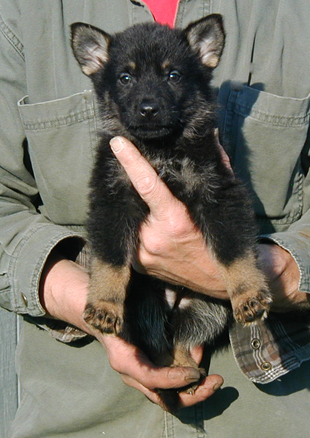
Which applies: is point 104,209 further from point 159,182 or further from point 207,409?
point 207,409

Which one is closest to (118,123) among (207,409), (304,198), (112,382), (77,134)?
(77,134)

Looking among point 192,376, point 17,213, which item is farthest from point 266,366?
point 17,213

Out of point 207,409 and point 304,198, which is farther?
point 304,198

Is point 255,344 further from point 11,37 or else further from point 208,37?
point 11,37

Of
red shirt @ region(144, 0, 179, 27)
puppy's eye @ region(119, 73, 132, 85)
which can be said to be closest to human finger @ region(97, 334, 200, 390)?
puppy's eye @ region(119, 73, 132, 85)

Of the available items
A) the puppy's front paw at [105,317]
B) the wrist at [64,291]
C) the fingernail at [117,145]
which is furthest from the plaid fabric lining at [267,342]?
the fingernail at [117,145]

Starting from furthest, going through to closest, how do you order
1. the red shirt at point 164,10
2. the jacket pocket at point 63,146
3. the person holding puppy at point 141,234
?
the red shirt at point 164,10, the jacket pocket at point 63,146, the person holding puppy at point 141,234

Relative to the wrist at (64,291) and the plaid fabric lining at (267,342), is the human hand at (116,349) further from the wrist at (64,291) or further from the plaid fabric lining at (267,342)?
the plaid fabric lining at (267,342)
